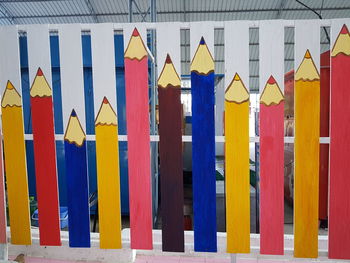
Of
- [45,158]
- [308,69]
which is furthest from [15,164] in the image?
[308,69]

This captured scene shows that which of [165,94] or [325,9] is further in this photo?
[325,9]

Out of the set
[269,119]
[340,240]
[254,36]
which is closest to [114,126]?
[269,119]

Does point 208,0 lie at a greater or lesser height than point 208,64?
greater

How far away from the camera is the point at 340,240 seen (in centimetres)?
131

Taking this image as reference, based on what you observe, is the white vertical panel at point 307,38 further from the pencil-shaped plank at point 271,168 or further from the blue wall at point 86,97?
the blue wall at point 86,97

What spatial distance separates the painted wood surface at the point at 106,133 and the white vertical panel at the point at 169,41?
23cm

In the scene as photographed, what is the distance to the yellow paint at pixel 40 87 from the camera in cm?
134

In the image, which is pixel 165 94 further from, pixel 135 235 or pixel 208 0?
pixel 208 0

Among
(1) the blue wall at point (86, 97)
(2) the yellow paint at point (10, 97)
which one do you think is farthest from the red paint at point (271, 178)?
(1) the blue wall at point (86, 97)

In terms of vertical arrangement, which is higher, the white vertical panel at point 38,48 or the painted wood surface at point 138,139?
the white vertical panel at point 38,48

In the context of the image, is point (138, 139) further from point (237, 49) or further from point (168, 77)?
point (237, 49)

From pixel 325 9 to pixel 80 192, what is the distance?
800cm

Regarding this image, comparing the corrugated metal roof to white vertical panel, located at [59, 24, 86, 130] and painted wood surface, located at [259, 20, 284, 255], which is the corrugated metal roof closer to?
white vertical panel, located at [59, 24, 86, 130]

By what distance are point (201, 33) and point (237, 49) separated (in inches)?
7.2
